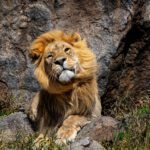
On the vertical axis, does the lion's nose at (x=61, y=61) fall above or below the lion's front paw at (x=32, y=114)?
above

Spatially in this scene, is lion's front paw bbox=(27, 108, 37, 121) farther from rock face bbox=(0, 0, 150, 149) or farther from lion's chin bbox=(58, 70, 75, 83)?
rock face bbox=(0, 0, 150, 149)

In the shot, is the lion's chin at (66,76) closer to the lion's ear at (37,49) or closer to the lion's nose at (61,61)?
the lion's nose at (61,61)

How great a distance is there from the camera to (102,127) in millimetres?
6523

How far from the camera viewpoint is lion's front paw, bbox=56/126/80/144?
6.80 metres

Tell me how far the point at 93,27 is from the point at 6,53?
127 centimetres

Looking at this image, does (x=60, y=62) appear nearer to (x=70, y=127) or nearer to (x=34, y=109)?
(x=70, y=127)

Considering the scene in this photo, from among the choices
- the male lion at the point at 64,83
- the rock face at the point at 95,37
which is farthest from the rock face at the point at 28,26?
the male lion at the point at 64,83

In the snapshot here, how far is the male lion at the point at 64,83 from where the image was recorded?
23.6 ft

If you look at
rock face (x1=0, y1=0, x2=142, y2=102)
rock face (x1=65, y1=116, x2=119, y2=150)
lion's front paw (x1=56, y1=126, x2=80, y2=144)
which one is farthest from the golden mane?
rock face (x1=0, y1=0, x2=142, y2=102)

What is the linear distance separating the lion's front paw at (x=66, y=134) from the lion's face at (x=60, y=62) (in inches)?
20.3

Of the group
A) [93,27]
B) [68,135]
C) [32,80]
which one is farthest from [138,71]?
[68,135]

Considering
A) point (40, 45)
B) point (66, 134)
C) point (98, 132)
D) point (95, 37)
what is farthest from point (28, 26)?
point (98, 132)

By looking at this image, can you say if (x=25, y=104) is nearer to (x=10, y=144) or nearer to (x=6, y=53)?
(x=6, y=53)

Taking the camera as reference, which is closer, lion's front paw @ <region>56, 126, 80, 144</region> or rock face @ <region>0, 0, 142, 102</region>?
lion's front paw @ <region>56, 126, 80, 144</region>
